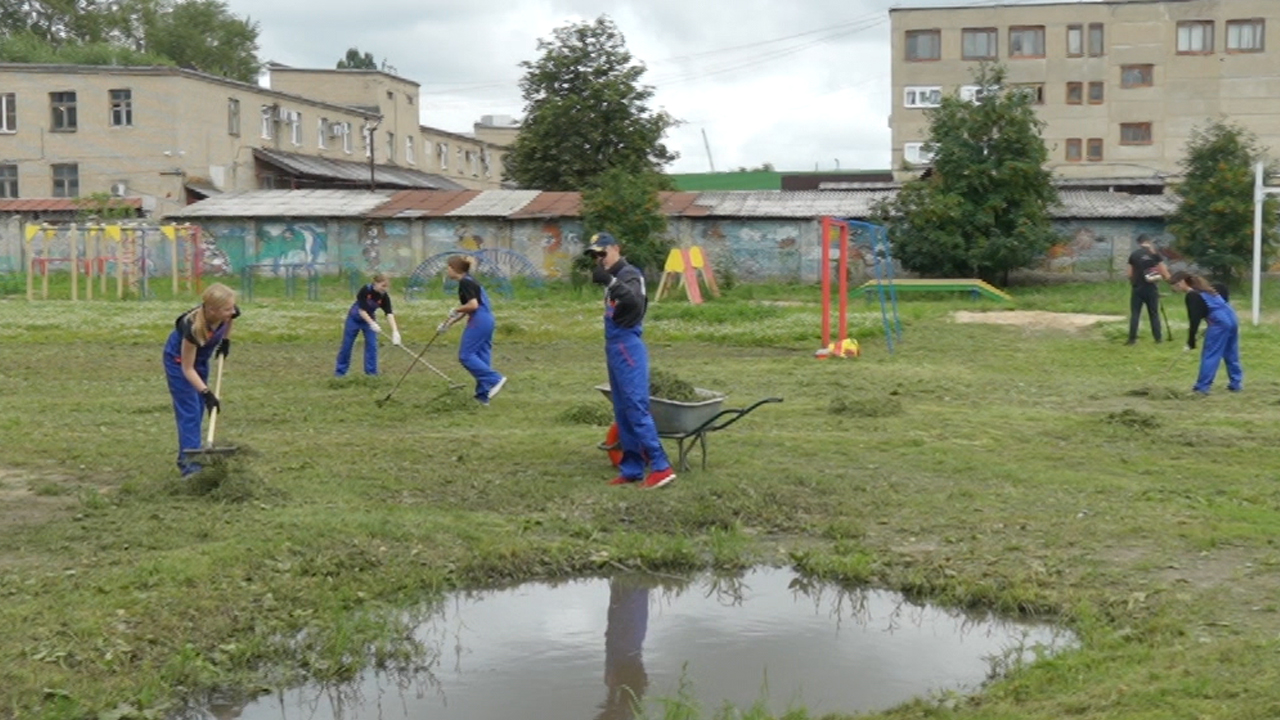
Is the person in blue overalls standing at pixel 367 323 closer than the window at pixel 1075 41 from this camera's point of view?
Yes

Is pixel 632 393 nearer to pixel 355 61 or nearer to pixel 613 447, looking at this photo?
pixel 613 447

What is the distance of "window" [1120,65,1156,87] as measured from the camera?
66.6m

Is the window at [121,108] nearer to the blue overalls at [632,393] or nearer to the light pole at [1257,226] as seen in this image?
the light pole at [1257,226]

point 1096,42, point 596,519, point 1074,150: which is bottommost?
point 596,519

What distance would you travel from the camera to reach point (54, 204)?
53.8m

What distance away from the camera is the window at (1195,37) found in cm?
6594

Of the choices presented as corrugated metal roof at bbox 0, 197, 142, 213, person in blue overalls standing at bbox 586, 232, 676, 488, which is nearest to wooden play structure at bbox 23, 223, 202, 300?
corrugated metal roof at bbox 0, 197, 142, 213

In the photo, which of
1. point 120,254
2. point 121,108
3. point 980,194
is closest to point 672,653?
point 980,194

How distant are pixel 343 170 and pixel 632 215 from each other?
2993 cm

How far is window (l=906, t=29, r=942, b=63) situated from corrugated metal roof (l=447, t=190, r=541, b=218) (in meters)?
27.5

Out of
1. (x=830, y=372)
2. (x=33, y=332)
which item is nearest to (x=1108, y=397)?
(x=830, y=372)

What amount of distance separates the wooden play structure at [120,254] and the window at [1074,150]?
38.0 metres

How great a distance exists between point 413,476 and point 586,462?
149 cm

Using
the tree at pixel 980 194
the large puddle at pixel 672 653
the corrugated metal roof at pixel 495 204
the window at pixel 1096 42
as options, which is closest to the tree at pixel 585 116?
the corrugated metal roof at pixel 495 204
